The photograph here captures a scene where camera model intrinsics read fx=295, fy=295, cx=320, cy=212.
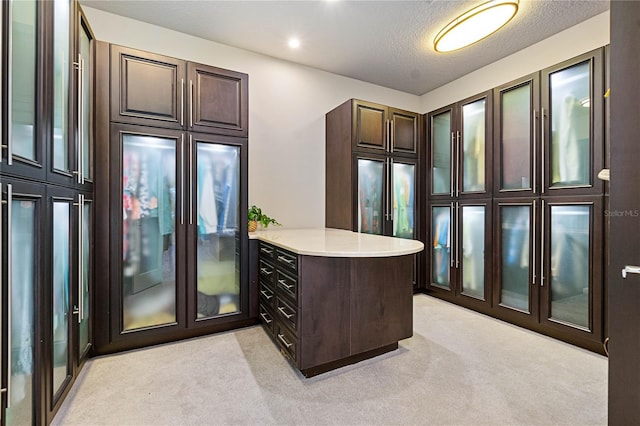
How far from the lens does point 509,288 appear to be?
2961mm

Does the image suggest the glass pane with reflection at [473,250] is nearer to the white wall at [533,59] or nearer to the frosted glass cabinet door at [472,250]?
the frosted glass cabinet door at [472,250]

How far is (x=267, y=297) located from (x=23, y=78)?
2.01m

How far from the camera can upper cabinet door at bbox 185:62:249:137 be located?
8.18ft

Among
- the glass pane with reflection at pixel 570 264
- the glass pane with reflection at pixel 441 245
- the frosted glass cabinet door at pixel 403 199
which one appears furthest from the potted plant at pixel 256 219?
the glass pane with reflection at pixel 570 264

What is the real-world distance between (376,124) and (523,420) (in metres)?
2.86

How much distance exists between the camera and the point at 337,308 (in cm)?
200

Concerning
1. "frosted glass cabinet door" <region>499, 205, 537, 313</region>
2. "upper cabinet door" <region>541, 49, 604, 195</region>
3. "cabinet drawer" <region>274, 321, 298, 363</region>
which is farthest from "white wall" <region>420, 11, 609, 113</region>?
"cabinet drawer" <region>274, 321, 298, 363</region>

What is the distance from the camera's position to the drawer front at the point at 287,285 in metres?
1.97

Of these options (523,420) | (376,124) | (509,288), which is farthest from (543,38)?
(523,420)

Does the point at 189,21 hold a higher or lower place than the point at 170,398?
higher

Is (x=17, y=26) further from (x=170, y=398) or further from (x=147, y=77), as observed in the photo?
(x=170, y=398)

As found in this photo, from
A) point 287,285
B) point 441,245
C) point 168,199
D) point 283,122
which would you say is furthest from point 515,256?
point 168,199

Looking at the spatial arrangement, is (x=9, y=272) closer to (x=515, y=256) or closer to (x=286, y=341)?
(x=286, y=341)

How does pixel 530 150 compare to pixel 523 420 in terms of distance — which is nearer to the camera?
pixel 523 420
